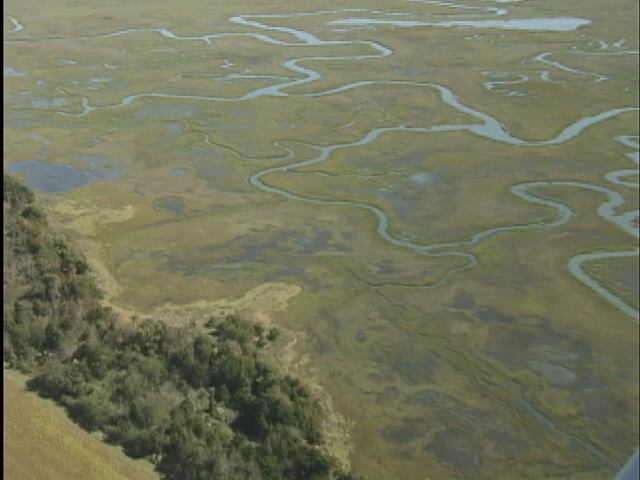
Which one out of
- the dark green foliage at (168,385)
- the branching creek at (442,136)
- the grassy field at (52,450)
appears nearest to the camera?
the grassy field at (52,450)

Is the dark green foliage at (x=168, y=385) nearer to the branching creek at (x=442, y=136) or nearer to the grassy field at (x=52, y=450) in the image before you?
the grassy field at (x=52, y=450)

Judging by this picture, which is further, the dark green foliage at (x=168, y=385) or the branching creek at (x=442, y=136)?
the branching creek at (x=442, y=136)

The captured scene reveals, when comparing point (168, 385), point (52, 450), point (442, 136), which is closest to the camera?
point (52, 450)

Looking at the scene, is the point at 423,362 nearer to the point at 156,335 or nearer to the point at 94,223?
the point at 156,335

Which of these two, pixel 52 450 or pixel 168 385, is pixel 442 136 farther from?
pixel 52 450

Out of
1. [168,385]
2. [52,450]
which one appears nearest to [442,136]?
[168,385]

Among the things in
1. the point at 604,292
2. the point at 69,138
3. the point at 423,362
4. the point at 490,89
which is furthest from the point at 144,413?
the point at 490,89

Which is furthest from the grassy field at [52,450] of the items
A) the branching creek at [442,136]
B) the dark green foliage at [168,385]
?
the branching creek at [442,136]
